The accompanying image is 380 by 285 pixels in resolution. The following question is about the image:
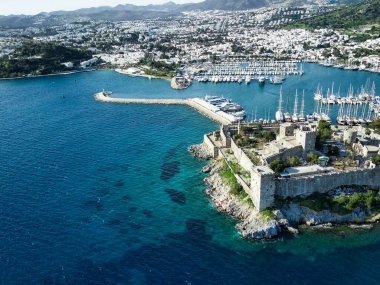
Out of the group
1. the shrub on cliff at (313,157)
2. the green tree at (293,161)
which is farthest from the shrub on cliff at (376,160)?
the green tree at (293,161)

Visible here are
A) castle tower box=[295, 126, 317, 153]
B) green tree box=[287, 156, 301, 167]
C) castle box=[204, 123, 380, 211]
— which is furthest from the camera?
castle tower box=[295, 126, 317, 153]

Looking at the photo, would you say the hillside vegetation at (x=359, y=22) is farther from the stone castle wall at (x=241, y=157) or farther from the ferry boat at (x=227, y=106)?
the stone castle wall at (x=241, y=157)

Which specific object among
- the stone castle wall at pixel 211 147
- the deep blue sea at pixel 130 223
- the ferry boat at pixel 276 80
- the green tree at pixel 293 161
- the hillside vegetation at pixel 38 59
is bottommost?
the deep blue sea at pixel 130 223

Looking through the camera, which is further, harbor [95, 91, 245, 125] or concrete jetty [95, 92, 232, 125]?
concrete jetty [95, 92, 232, 125]

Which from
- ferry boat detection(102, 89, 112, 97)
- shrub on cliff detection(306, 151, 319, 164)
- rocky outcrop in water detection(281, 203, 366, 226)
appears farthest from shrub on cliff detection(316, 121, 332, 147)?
ferry boat detection(102, 89, 112, 97)

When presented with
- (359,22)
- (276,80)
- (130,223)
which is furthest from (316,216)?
(359,22)

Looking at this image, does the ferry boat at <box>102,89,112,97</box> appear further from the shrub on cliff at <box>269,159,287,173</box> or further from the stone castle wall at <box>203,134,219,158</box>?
the shrub on cliff at <box>269,159,287,173</box>

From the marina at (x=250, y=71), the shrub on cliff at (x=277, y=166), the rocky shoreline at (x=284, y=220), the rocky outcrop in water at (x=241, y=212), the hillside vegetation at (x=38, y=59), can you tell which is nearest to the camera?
the rocky outcrop in water at (x=241, y=212)

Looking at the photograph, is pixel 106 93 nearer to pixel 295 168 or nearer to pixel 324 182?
pixel 295 168
